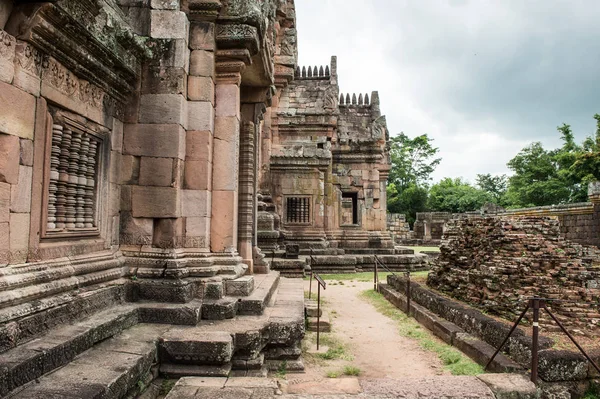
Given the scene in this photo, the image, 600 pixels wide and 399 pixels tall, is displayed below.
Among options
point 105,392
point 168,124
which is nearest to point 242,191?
point 168,124

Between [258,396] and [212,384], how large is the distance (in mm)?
570

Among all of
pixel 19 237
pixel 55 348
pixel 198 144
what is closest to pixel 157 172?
pixel 198 144

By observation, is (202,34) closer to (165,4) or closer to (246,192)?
(165,4)

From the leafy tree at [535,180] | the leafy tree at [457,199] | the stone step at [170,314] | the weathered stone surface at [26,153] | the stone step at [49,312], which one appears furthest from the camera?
the leafy tree at [457,199]

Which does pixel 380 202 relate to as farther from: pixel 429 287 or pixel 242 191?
pixel 242 191

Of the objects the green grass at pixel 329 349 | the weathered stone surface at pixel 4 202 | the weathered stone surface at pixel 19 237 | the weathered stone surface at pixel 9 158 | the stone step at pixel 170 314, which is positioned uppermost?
the weathered stone surface at pixel 9 158

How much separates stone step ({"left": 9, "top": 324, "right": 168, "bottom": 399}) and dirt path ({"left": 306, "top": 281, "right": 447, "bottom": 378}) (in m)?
1.90

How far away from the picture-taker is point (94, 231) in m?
4.56

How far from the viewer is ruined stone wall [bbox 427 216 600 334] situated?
6.04 metres

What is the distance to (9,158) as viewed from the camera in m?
3.23

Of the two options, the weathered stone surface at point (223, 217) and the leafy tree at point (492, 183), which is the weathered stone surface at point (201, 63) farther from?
the leafy tree at point (492, 183)

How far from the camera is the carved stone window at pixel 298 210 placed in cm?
1625

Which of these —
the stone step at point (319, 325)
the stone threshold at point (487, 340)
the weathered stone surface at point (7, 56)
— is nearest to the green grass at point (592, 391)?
the stone threshold at point (487, 340)

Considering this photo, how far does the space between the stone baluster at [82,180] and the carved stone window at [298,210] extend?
12.0 metres
